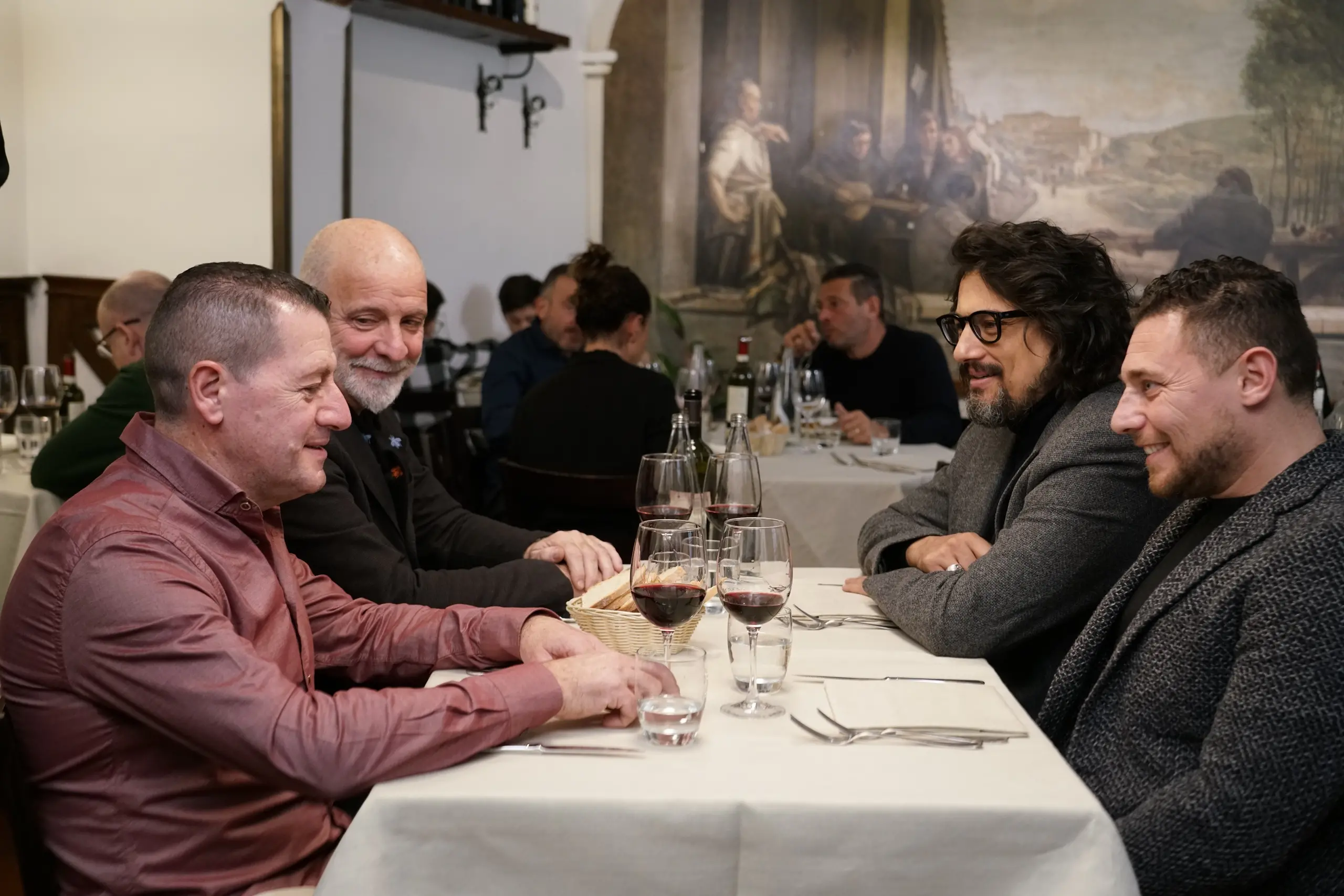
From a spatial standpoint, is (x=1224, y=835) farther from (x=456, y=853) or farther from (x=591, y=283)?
(x=591, y=283)

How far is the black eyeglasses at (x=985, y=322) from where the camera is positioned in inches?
96.0

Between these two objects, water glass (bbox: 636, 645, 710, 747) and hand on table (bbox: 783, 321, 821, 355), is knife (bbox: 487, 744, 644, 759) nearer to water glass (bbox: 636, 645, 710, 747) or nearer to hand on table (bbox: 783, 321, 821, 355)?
water glass (bbox: 636, 645, 710, 747)

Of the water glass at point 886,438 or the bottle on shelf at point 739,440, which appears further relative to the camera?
the water glass at point 886,438

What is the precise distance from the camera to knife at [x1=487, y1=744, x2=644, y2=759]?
5.19 feet

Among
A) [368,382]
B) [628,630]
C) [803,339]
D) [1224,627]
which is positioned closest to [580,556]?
[628,630]

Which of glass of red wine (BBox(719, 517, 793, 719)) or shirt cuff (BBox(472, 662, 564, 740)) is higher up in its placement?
glass of red wine (BBox(719, 517, 793, 719))

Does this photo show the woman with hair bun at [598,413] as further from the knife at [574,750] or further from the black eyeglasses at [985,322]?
the knife at [574,750]

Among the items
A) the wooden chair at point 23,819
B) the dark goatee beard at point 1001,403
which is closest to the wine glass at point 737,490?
the dark goatee beard at point 1001,403

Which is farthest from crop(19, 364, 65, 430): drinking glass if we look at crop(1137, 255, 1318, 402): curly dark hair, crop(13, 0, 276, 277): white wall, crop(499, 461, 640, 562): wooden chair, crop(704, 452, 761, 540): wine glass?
crop(1137, 255, 1318, 402): curly dark hair

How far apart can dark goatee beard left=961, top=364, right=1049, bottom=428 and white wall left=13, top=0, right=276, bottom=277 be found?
395 centimetres

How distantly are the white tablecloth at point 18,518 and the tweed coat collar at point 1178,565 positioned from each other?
2778 mm

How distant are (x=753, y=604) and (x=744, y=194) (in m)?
6.21

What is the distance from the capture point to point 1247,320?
5.80 feet

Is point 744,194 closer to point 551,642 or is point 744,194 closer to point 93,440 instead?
point 93,440
